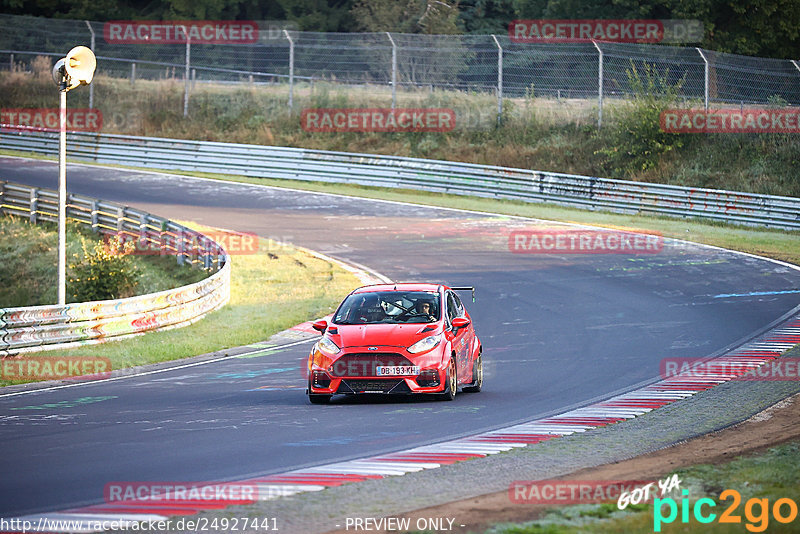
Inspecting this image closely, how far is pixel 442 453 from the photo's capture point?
388 inches

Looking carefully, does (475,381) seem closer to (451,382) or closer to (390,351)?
(451,382)

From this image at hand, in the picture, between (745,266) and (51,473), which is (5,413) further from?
(745,266)

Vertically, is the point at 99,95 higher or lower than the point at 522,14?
lower

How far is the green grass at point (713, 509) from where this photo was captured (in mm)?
6840

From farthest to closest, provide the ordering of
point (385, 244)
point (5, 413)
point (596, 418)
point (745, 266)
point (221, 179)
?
point (221, 179) → point (385, 244) → point (745, 266) → point (5, 413) → point (596, 418)

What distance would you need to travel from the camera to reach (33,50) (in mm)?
51219

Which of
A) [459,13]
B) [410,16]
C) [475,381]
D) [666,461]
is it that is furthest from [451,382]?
[459,13]

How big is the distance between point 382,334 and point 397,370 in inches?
21.2

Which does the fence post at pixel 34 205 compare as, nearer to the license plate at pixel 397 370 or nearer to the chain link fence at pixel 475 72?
the chain link fence at pixel 475 72

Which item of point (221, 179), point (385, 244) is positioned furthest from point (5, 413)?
point (221, 179)

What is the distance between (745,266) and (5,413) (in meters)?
18.5

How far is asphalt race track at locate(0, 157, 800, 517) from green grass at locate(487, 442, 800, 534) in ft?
9.42

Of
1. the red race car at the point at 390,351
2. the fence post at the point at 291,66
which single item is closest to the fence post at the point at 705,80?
the fence post at the point at 291,66

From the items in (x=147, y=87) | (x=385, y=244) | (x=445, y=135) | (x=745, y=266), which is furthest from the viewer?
(x=147, y=87)
